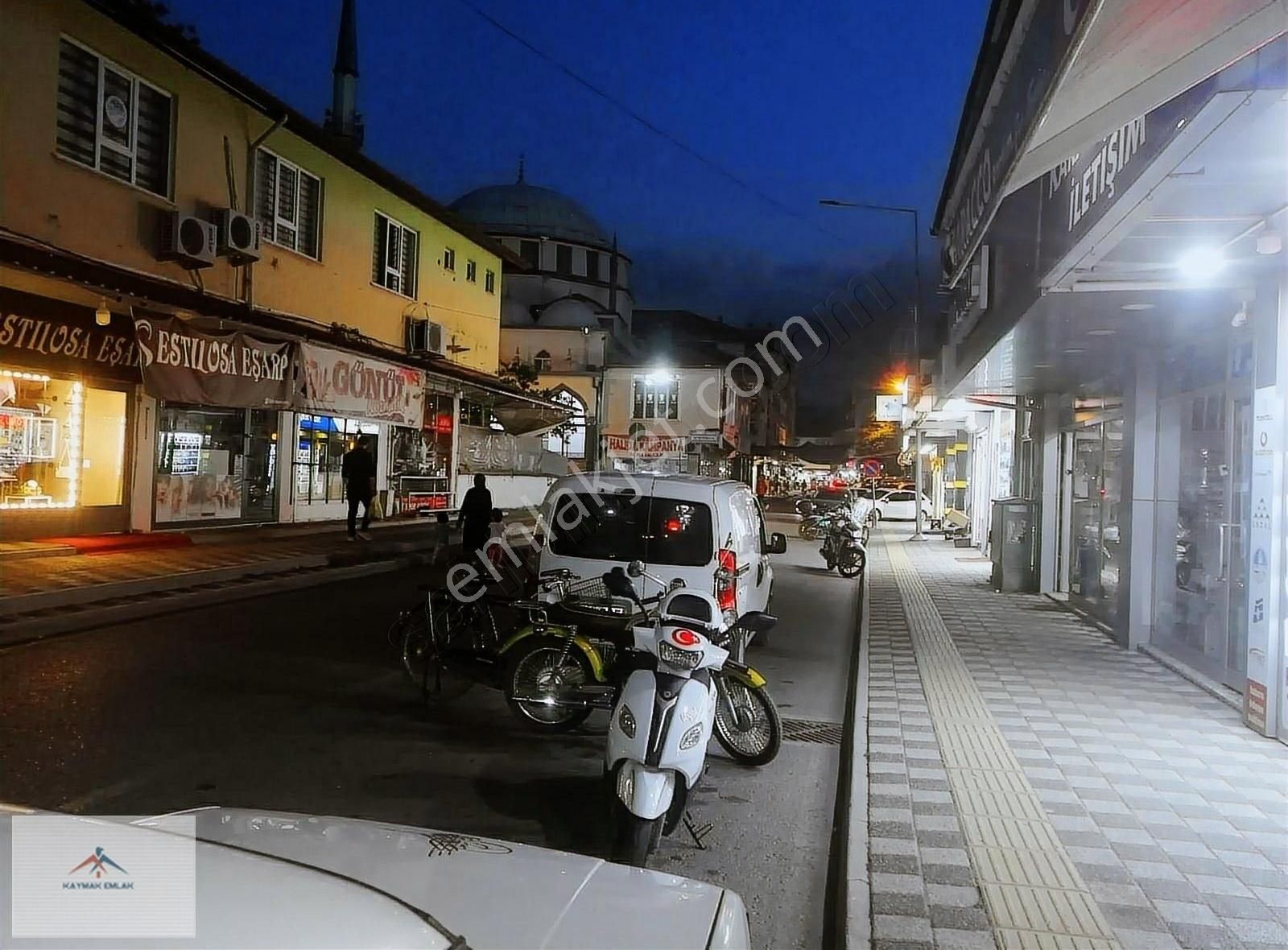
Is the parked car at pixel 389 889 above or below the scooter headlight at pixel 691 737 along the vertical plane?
above

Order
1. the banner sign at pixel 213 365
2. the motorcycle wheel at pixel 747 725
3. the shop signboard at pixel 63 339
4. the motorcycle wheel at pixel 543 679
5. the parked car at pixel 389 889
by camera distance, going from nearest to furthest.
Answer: the parked car at pixel 389 889, the motorcycle wheel at pixel 747 725, the motorcycle wheel at pixel 543 679, the shop signboard at pixel 63 339, the banner sign at pixel 213 365

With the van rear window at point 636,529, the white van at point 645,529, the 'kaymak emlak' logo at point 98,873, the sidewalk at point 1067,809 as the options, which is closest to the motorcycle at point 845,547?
the sidewalk at point 1067,809

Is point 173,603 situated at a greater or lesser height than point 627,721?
lesser

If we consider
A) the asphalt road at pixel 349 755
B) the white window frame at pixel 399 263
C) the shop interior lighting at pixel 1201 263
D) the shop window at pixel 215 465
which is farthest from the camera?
the white window frame at pixel 399 263

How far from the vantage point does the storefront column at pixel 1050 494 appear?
1440 centimetres

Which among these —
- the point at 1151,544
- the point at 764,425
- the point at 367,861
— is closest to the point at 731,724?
the point at 367,861

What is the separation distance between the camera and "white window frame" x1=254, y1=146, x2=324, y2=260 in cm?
1809

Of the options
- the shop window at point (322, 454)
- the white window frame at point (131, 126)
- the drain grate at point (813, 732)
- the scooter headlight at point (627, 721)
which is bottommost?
the drain grate at point (813, 732)

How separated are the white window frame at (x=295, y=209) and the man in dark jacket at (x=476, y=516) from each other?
8132 millimetres

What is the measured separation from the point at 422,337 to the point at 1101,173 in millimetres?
20443

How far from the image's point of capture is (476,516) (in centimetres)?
1246

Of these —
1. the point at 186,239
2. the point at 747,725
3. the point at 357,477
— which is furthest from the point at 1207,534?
the point at 186,239

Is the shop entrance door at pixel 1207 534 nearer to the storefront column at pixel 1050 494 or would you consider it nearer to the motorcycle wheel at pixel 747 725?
the motorcycle wheel at pixel 747 725

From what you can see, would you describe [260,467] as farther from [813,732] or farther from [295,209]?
[813,732]
